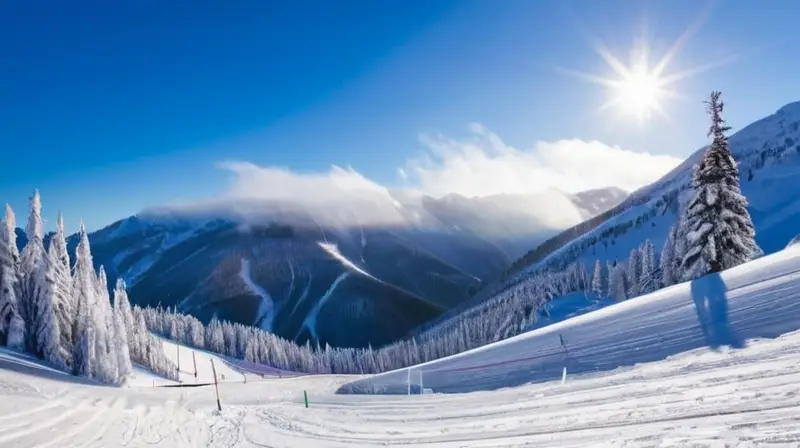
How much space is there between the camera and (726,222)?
86.4 feet

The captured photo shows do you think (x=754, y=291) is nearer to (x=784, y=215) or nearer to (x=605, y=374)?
(x=605, y=374)

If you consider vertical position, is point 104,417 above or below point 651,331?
below

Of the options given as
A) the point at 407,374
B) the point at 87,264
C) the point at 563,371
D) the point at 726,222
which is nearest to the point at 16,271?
the point at 87,264

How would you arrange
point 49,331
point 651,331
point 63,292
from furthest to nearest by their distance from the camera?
point 63,292, point 49,331, point 651,331

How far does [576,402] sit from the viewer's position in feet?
42.3

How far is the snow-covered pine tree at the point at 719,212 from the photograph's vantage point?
85.7ft

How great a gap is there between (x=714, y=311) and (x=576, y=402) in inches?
263

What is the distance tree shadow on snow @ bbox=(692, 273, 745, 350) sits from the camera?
44.6 feet

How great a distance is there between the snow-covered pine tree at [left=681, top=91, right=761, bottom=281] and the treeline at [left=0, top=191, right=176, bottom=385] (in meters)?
47.4

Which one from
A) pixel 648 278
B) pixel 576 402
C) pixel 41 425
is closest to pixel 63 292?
pixel 41 425

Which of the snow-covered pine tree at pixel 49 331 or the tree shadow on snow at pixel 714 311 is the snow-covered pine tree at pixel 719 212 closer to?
the tree shadow on snow at pixel 714 311

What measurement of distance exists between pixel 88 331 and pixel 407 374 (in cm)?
3216

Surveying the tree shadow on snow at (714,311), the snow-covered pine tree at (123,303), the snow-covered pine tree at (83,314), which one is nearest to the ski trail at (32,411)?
the snow-covered pine tree at (83,314)

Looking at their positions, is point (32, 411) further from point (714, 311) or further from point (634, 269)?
point (634, 269)
